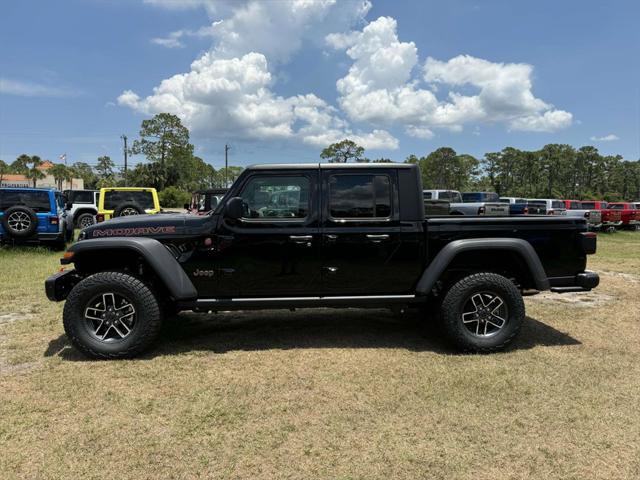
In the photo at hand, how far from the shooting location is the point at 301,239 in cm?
416

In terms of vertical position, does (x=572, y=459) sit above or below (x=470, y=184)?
below

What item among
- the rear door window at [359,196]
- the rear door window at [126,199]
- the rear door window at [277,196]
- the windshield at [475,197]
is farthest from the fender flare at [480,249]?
the windshield at [475,197]

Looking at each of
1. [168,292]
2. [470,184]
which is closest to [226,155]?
[470,184]

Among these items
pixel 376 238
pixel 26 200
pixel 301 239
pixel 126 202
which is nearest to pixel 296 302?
pixel 301 239

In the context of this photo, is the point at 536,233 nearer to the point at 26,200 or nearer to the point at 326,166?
the point at 326,166

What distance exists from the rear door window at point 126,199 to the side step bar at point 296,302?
8120mm

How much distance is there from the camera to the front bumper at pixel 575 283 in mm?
4398

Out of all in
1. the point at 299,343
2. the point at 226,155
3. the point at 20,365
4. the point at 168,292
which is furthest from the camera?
the point at 226,155

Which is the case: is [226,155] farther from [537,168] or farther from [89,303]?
[89,303]

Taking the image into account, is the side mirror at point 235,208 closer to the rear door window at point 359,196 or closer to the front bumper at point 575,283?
the rear door window at point 359,196

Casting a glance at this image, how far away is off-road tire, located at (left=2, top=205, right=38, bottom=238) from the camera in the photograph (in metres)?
10.1

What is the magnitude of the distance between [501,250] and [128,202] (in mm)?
9628

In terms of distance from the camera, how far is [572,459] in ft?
8.57

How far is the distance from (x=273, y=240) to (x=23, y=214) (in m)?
8.70
